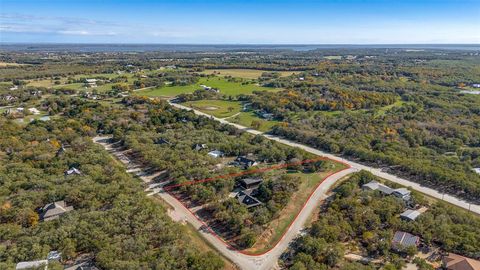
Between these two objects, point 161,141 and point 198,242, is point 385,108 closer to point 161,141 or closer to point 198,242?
point 161,141

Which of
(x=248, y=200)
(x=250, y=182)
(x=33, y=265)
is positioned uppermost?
(x=33, y=265)

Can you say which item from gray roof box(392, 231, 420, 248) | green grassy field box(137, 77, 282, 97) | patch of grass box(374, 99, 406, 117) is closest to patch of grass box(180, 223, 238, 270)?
gray roof box(392, 231, 420, 248)

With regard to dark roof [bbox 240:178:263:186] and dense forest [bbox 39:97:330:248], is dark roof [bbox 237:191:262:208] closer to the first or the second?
dense forest [bbox 39:97:330:248]

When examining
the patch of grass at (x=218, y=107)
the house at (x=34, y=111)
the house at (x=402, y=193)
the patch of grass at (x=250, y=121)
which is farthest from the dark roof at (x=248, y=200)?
the house at (x=34, y=111)

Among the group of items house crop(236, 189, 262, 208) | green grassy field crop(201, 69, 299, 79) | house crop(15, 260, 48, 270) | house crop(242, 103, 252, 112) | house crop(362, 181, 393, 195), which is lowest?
house crop(242, 103, 252, 112)

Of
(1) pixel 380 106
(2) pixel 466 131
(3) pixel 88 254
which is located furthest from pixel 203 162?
(1) pixel 380 106

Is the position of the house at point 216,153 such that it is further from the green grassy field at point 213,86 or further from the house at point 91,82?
the house at point 91,82

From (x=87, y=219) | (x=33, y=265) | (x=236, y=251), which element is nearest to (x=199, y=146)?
(x=87, y=219)
